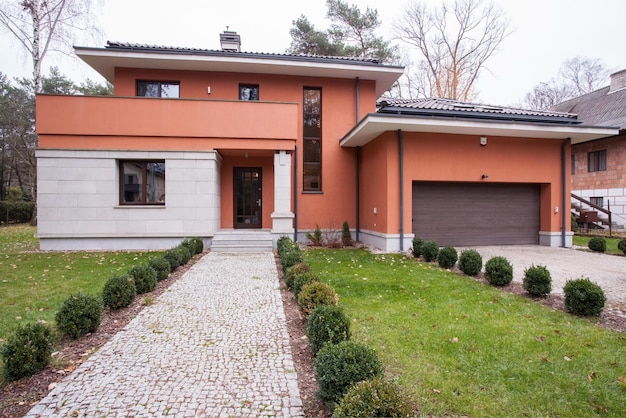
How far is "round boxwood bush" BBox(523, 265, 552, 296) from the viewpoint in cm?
557

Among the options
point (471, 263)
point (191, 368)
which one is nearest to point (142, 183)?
point (191, 368)

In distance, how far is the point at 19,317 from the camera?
4504 millimetres

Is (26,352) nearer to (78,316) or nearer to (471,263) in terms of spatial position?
(78,316)

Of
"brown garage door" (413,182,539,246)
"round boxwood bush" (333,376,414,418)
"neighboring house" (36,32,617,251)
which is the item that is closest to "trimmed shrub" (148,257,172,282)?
"neighboring house" (36,32,617,251)

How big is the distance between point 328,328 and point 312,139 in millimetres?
10840

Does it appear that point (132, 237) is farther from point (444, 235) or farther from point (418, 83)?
point (418, 83)

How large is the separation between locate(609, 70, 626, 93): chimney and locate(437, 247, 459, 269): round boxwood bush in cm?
2162

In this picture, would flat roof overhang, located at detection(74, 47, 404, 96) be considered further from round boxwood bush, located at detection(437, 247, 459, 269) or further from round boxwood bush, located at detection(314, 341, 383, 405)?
round boxwood bush, located at detection(314, 341, 383, 405)

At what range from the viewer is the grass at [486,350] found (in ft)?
8.68

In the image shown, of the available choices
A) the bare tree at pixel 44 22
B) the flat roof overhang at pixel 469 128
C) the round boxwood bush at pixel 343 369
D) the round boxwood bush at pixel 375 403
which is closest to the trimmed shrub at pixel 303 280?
the round boxwood bush at pixel 343 369

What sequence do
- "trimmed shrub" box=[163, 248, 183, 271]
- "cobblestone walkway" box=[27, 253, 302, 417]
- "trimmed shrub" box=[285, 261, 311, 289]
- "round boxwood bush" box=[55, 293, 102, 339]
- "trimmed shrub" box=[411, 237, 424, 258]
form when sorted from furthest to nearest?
"trimmed shrub" box=[411, 237, 424, 258], "trimmed shrub" box=[163, 248, 183, 271], "trimmed shrub" box=[285, 261, 311, 289], "round boxwood bush" box=[55, 293, 102, 339], "cobblestone walkway" box=[27, 253, 302, 417]

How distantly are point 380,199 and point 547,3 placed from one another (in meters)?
8.62

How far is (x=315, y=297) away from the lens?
14.4ft

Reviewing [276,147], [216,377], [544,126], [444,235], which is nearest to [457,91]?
[544,126]
